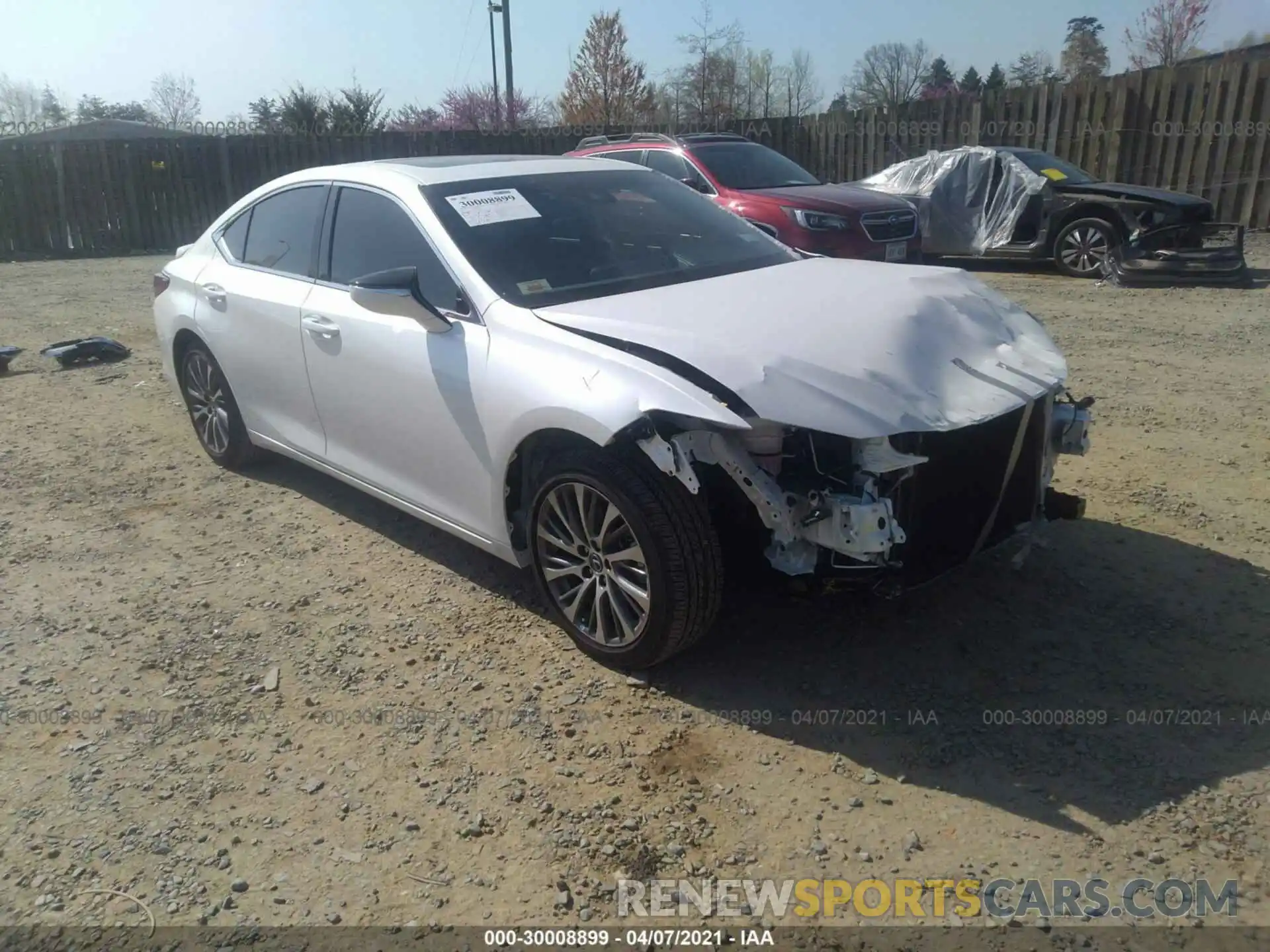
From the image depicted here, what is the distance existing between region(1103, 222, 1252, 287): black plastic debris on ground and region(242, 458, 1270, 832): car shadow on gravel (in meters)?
7.51

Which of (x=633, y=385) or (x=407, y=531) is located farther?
(x=407, y=531)

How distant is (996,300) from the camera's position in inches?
161

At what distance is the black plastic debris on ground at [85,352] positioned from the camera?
862 centimetres

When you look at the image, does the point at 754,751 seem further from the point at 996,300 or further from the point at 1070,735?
the point at 996,300

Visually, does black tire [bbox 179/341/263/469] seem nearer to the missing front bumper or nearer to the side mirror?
the side mirror

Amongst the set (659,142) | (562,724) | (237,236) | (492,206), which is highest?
(659,142)

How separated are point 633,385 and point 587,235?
1293mm

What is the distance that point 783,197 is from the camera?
10227 millimetres

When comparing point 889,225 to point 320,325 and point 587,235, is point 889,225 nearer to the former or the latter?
point 587,235

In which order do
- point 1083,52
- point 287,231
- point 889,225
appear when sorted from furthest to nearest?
point 1083,52
point 889,225
point 287,231

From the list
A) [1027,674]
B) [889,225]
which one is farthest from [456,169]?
[889,225]

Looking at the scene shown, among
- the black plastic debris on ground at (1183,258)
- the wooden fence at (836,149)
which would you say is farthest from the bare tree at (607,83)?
the black plastic debris on ground at (1183,258)

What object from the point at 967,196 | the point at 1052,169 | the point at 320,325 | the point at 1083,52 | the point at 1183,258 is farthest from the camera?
the point at 1083,52

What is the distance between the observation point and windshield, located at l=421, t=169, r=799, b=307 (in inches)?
152
